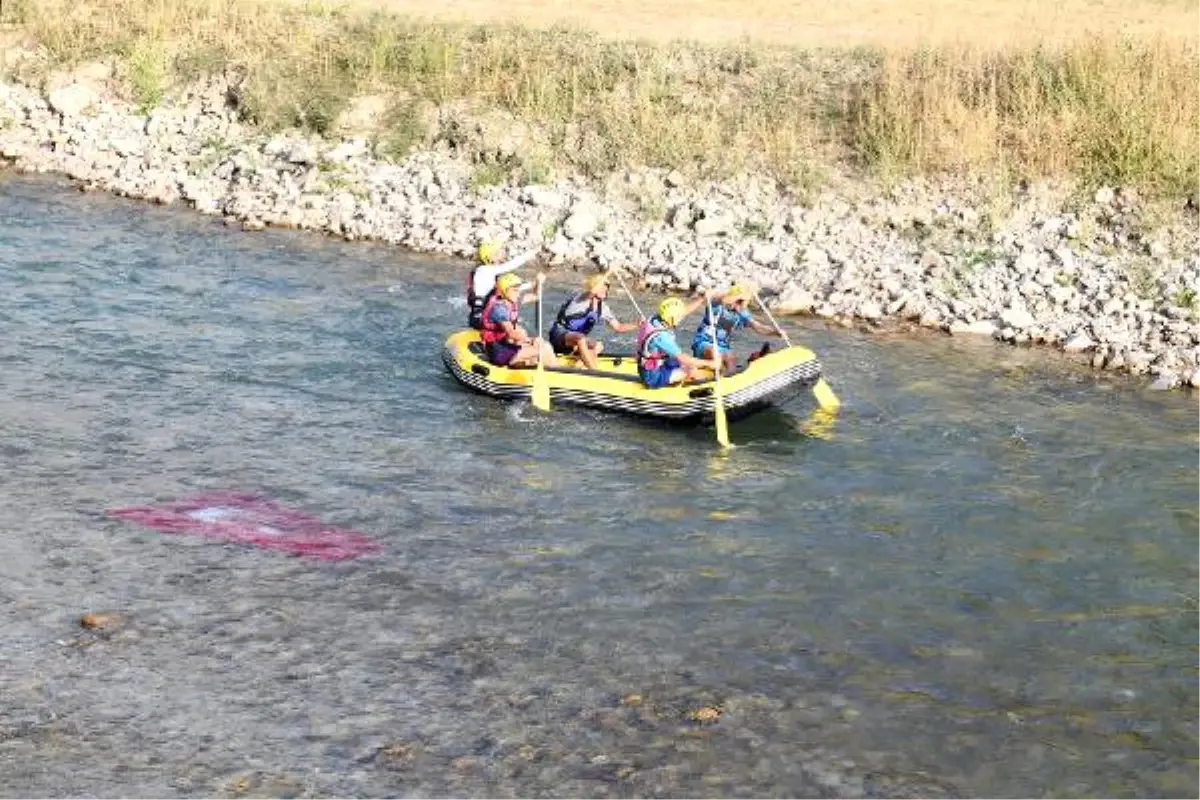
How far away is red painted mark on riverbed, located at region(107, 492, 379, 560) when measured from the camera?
11430mm

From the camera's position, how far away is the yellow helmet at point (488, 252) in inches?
645

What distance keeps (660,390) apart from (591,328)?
1.84 meters

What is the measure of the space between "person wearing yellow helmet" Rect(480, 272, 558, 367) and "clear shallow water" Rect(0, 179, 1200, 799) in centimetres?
53

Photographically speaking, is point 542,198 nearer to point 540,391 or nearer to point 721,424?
point 540,391

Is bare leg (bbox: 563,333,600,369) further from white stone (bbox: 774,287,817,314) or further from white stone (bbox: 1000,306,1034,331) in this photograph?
white stone (bbox: 1000,306,1034,331)

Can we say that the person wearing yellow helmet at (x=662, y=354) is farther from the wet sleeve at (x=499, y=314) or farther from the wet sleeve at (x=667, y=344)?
the wet sleeve at (x=499, y=314)

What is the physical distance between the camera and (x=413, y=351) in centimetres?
1700

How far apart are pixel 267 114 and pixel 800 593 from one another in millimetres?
15754

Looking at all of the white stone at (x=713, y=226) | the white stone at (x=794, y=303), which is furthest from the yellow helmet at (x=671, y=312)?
the white stone at (x=713, y=226)

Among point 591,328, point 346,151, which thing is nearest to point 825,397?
point 591,328

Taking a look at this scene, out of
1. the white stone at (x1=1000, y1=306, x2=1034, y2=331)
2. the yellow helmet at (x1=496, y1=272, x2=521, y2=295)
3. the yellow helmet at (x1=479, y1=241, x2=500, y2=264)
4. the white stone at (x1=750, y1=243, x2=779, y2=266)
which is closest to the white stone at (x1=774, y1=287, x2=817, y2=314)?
the white stone at (x1=750, y1=243, x2=779, y2=266)

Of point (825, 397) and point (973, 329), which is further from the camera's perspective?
point (973, 329)

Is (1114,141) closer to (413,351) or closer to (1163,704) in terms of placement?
(413,351)

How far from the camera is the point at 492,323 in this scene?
52.2ft
